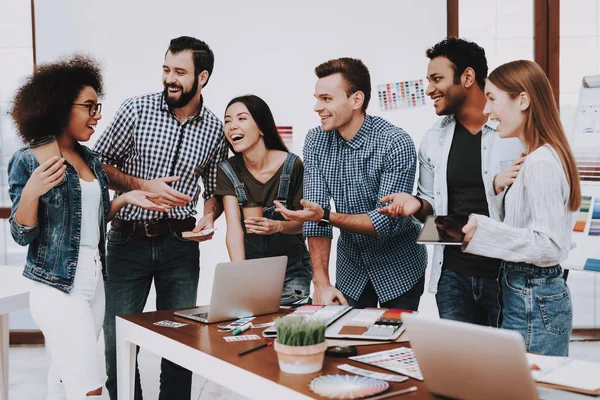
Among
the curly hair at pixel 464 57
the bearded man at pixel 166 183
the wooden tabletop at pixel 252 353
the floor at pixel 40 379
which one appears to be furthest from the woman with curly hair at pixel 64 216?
the floor at pixel 40 379

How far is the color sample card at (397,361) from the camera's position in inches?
61.7

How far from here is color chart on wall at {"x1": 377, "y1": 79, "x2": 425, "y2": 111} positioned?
4.61 metres

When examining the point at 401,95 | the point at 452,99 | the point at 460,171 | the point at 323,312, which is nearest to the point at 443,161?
the point at 460,171

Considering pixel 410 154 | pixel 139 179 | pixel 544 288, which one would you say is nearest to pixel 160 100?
pixel 139 179

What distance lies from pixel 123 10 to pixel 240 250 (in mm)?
2597

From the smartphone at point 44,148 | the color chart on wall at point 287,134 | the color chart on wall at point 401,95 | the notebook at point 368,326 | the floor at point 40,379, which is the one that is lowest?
the floor at point 40,379

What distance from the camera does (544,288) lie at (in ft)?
6.32

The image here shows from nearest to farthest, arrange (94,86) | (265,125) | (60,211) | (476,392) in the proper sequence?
(476,392)
(60,211)
(94,86)
(265,125)

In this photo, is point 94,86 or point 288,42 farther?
point 288,42

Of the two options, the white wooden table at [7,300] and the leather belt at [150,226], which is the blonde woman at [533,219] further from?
the white wooden table at [7,300]

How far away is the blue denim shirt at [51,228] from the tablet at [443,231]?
3.94ft

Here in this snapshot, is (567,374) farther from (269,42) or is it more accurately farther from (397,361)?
(269,42)

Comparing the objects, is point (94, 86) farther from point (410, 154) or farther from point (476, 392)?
point (476, 392)

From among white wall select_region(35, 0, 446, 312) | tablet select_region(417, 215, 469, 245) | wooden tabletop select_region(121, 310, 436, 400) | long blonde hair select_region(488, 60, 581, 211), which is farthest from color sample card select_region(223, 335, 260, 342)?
white wall select_region(35, 0, 446, 312)
